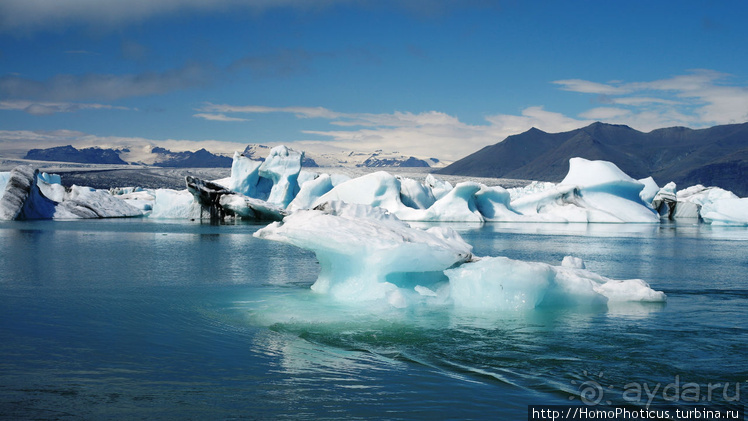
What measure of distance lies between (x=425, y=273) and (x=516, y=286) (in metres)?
1.14

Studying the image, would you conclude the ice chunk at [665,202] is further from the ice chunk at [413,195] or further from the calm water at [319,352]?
the calm water at [319,352]

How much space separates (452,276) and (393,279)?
716 millimetres

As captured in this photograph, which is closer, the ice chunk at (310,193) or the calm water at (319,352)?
the calm water at (319,352)

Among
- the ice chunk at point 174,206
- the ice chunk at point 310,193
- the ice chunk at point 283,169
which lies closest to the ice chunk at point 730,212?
the ice chunk at point 310,193

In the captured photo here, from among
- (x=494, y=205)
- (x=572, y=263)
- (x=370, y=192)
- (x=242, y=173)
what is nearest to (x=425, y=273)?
(x=572, y=263)

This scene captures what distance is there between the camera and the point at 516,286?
6562 millimetres

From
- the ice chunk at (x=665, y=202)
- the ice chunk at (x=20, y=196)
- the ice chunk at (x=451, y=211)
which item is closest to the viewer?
the ice chunk at (x=20, y=196)

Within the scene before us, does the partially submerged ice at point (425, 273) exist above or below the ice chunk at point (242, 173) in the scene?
below

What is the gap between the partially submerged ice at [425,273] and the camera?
259 inches

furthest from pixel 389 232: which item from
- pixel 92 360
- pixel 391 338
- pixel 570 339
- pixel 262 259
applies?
pixel 262 259

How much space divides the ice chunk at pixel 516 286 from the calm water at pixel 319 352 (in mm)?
251

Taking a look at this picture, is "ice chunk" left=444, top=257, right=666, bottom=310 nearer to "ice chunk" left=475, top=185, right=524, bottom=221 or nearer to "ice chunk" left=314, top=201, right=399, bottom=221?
"ice chunk" left=314, top=201, right=399, bottom=221

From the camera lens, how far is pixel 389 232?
23.0 feet

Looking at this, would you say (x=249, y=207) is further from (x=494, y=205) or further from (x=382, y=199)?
(x=494, y=205)
